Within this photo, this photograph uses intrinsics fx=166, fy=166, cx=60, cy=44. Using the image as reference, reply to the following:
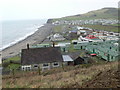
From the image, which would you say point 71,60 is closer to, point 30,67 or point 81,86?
point 30,67

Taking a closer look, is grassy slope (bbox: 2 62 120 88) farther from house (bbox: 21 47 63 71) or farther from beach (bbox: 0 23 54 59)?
beach (bbox: 0 23 54 59)

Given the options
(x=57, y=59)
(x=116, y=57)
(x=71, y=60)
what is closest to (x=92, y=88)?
(x=57, y=59)

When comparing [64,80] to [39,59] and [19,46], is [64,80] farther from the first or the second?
[19,46]

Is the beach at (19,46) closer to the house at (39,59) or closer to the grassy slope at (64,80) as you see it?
the house at (39,59)

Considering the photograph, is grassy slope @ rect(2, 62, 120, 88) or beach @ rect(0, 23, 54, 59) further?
beach @ rect(0, 23, 54, 59)

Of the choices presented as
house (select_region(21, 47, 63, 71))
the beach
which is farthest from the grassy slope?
the beach

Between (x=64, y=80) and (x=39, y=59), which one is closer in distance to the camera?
(x=64, y=80)

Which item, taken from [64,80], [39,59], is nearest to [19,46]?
[39,59]

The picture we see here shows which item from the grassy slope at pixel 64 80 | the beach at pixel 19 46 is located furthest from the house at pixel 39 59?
the beach at pixel 19 46
